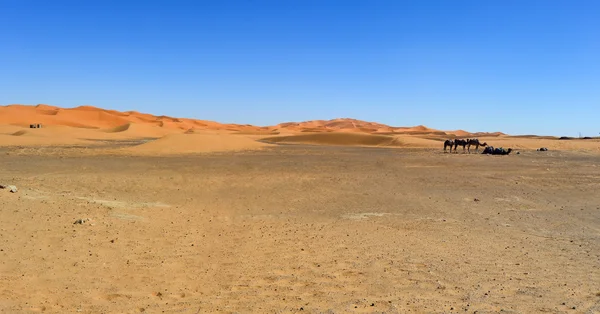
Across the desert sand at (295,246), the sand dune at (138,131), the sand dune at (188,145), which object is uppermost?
the sand dune at (138,131)

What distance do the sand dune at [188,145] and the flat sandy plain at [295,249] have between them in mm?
15617

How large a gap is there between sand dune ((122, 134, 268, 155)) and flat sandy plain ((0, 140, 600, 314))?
15617mm

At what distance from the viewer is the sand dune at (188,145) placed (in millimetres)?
31250

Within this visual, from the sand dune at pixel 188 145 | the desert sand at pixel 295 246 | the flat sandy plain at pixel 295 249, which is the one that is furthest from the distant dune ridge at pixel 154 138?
the flat sandy plain at pixel 295 249

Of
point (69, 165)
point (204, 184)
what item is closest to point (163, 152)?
point (69, 165)

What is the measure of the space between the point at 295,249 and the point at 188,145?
2806cm

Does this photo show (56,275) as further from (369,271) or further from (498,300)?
(498,300)

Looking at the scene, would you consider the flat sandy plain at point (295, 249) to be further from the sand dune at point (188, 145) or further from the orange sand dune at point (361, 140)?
the orange sand dune at point (361, 140)

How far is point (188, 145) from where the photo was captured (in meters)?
34.7

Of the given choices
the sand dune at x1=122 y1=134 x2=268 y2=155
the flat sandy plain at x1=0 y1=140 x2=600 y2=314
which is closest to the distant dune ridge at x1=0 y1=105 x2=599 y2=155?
the sand dune at x1=122 y1=134 x2=268 y2=155

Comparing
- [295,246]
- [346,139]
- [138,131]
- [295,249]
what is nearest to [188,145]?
[346,139]

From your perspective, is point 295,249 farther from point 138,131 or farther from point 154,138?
point 138,131

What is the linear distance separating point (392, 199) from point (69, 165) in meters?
14.2

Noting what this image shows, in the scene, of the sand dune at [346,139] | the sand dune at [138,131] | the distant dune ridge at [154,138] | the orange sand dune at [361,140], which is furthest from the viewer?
the sand dune at [138,131]
